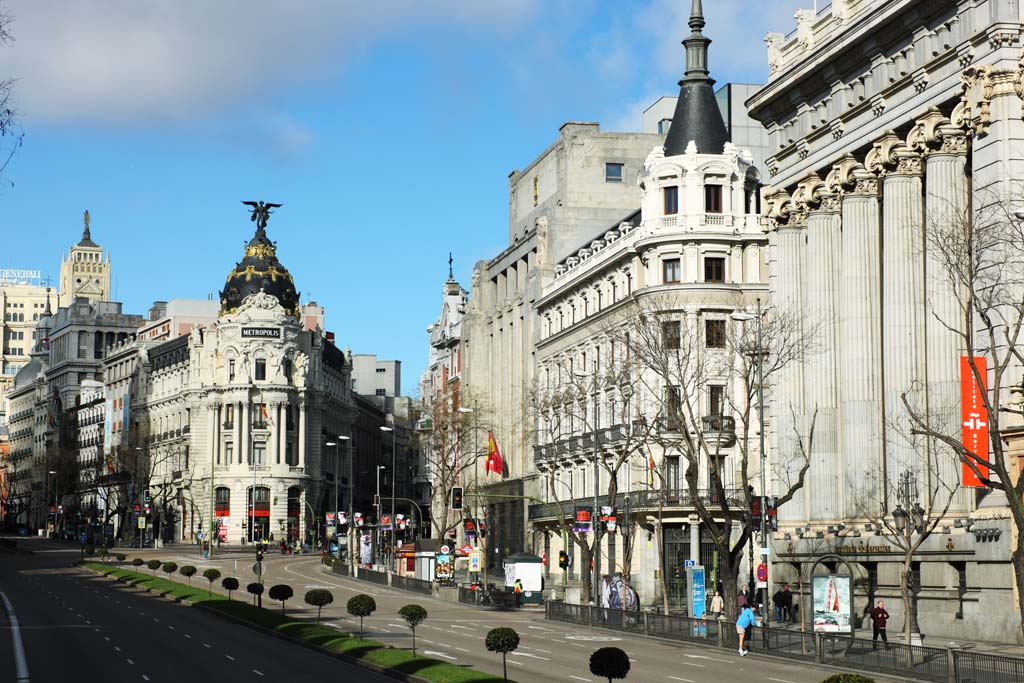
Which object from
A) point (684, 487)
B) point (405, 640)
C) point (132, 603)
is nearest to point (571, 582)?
point (684, 487)

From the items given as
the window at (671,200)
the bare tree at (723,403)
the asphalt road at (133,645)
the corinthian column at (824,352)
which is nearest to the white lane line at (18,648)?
the asphalt road at (133,645)

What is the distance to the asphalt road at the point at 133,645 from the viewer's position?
42312 millimetres

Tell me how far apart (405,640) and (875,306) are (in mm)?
20162

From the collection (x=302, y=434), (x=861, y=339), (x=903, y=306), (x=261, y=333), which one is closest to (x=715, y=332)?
(x=861, y=339)

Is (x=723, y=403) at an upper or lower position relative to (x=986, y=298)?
lower

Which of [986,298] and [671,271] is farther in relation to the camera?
[671,271]

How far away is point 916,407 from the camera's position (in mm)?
49188

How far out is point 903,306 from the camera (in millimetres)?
50625

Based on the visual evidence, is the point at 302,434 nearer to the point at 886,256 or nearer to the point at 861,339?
the point at 861,339

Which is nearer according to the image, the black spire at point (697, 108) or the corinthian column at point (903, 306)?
the corinthian column at point (903, 306)

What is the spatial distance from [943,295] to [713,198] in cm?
3734

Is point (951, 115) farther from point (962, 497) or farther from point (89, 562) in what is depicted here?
point (89, 562)

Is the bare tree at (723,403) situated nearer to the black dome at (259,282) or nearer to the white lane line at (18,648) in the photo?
the white lane line at (18,648)

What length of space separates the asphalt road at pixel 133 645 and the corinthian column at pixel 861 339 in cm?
1902
